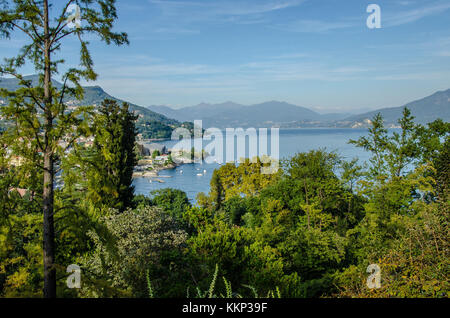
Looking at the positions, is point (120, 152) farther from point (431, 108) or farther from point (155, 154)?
point (155, 154)

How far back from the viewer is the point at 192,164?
8562 centimetres

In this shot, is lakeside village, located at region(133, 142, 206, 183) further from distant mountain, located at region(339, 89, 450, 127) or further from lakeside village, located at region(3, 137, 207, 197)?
distant mountain, located at region(339, 89, 450, 127)

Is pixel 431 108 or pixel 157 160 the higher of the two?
pixel 431 108

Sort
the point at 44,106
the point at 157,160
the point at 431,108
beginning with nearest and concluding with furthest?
the point at 44,106 → the point at 431,108 → the point at 157,160

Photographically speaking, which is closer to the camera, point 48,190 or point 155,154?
point 48,190

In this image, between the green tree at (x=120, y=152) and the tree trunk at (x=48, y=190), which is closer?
the tree trunk at (x=48, y=190)

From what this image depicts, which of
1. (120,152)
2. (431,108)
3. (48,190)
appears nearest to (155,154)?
(431,108)

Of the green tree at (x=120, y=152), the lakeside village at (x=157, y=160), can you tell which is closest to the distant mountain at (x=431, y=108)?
the lakeside village at (x=157, y=160)

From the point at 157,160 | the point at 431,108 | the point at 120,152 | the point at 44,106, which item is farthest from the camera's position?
the point at 157,160

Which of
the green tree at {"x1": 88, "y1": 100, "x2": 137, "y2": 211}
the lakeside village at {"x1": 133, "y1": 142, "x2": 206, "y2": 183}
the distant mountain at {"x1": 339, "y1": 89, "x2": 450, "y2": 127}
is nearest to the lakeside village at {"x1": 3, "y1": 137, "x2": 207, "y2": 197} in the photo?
the lakeside village at {"x1": 133, "y1": 142, "x2": 206, "y2": 183}

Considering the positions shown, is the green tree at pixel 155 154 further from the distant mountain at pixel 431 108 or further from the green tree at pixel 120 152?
the green tree at pixel 120 152
